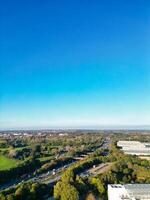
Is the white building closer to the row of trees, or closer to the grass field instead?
the row of trees

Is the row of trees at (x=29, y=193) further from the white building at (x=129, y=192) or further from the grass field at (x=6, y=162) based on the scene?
the grass field at (x=6, y=162)

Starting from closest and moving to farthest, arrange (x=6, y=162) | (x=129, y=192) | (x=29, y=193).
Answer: (x=129, y=192) < (x=29, y=193) < (x=6, y=162)

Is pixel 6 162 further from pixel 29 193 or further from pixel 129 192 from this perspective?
pixel 129 192

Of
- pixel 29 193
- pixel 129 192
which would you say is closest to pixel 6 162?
pixel 29 193

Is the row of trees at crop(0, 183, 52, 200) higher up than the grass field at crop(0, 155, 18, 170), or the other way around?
the grass field at crop(0, 155, 18, 170)

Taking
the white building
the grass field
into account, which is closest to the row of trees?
the white building

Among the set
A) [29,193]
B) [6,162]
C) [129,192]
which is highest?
[6,162]

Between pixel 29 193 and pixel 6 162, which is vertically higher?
pixel 6 162

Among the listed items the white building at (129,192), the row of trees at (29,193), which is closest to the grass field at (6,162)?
the row of trees at (29,193)

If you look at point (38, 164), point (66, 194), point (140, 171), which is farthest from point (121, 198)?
point (38, 164)
